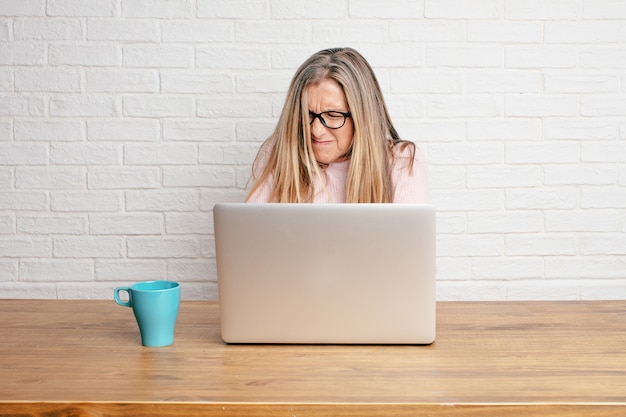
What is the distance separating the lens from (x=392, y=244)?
3.87ft

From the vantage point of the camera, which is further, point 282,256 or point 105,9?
point 105,9

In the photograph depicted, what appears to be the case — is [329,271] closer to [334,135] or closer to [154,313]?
[154,313]

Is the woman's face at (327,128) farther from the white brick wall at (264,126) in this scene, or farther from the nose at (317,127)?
the white brick wall at (264,126)

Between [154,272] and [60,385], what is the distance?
136 centimetres

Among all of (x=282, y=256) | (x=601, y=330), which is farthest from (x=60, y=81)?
(x=601, y=330)

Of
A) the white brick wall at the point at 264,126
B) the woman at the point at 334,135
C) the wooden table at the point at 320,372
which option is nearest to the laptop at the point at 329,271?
the wooden table at the point at 320,372

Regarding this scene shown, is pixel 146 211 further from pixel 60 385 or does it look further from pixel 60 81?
pixel 60 385

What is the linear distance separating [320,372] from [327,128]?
1.04 meters

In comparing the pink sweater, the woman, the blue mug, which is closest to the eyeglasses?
the woman

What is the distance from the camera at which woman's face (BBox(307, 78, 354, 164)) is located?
195cm

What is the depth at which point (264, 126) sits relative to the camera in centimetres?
231

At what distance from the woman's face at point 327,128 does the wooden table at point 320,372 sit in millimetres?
737

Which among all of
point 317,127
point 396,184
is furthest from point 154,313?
point 396,184

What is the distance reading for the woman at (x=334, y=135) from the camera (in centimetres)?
195
